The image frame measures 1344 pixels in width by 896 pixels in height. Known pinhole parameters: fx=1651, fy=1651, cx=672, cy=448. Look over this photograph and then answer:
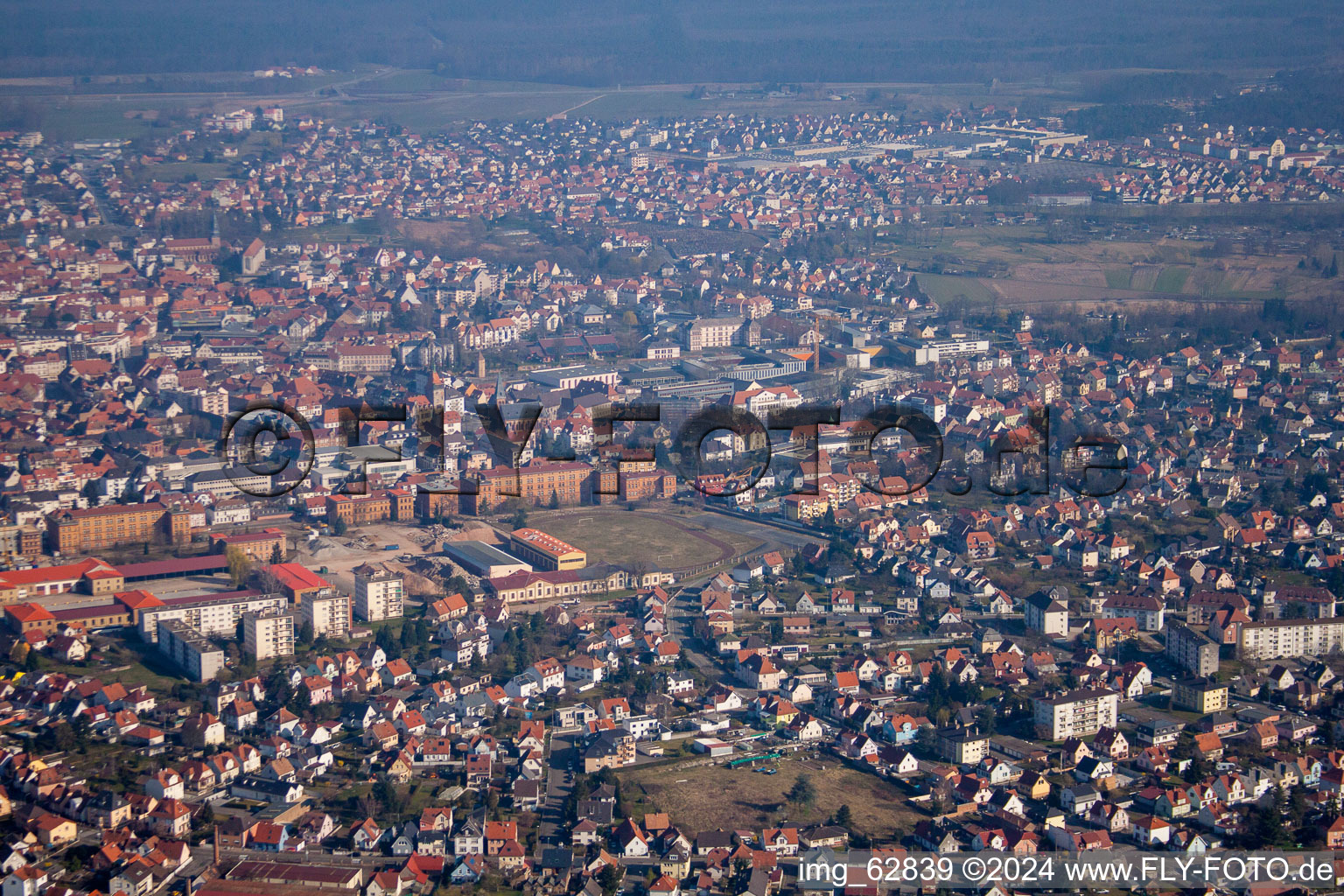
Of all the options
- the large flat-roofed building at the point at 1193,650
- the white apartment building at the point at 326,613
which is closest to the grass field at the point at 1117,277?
the large flat-roofed building at the point at 1193,650

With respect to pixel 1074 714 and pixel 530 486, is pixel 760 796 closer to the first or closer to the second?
pixel 1074 714

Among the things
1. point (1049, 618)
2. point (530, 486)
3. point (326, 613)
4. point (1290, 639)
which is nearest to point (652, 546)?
point (530, 486)

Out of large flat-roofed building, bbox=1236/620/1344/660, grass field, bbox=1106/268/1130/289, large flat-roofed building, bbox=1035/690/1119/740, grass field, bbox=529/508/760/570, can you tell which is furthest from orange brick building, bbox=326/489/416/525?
grass field, bbox=1106/268/1130/289

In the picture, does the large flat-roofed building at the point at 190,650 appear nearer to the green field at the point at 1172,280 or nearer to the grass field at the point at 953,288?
the grass field at the point at 953,288

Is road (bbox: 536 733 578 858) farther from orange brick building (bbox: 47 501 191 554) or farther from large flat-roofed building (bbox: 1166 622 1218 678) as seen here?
orange brick building (bbox: 47 501 191 554)

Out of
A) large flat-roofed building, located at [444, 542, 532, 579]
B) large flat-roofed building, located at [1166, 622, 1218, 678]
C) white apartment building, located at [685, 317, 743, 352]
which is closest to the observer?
large flat-roofed building, located at [1166, 622, 1218, 678]

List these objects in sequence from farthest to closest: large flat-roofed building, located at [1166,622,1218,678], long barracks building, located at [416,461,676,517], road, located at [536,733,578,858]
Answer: long barracks building, located at [416,461,676,517]
large flat-roofed building, located at [1166,622,1218,678]
road, located at [536,733,578,858]
